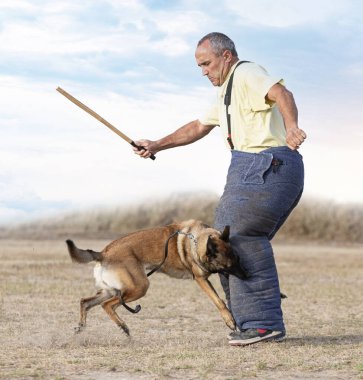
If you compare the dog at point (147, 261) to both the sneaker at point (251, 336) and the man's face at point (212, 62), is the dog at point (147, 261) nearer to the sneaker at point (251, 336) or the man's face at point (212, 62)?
the sneaker at point (251, 336)

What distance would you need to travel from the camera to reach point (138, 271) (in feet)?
28.6

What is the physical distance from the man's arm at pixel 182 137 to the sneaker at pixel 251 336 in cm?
204

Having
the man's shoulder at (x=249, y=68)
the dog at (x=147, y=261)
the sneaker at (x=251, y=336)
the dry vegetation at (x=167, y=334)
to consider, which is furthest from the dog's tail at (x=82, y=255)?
the man's shoulder at (x=249, y=68)

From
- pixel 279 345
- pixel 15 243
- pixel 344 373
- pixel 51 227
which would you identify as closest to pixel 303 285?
pixel 279 345

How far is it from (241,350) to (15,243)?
33.5m

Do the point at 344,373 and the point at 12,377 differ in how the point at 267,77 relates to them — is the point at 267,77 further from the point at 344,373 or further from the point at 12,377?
the point at 12,377

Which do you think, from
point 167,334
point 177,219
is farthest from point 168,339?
point 177,219

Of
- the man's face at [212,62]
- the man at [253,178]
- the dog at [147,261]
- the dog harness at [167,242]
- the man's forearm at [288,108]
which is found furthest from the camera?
the dog harness at [167,242]

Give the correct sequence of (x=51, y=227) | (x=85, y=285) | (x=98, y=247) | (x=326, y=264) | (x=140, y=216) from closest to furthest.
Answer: (x=85, y=285), (x=326, y=264), (x=98, y=247), (x=51, y=227), (x=140, y=216)

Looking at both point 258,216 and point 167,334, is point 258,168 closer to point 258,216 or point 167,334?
point 258,216

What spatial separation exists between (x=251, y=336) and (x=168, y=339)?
4.41ft

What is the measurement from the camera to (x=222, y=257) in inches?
328

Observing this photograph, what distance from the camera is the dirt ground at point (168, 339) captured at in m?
7.01

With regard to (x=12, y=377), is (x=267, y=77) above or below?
above
